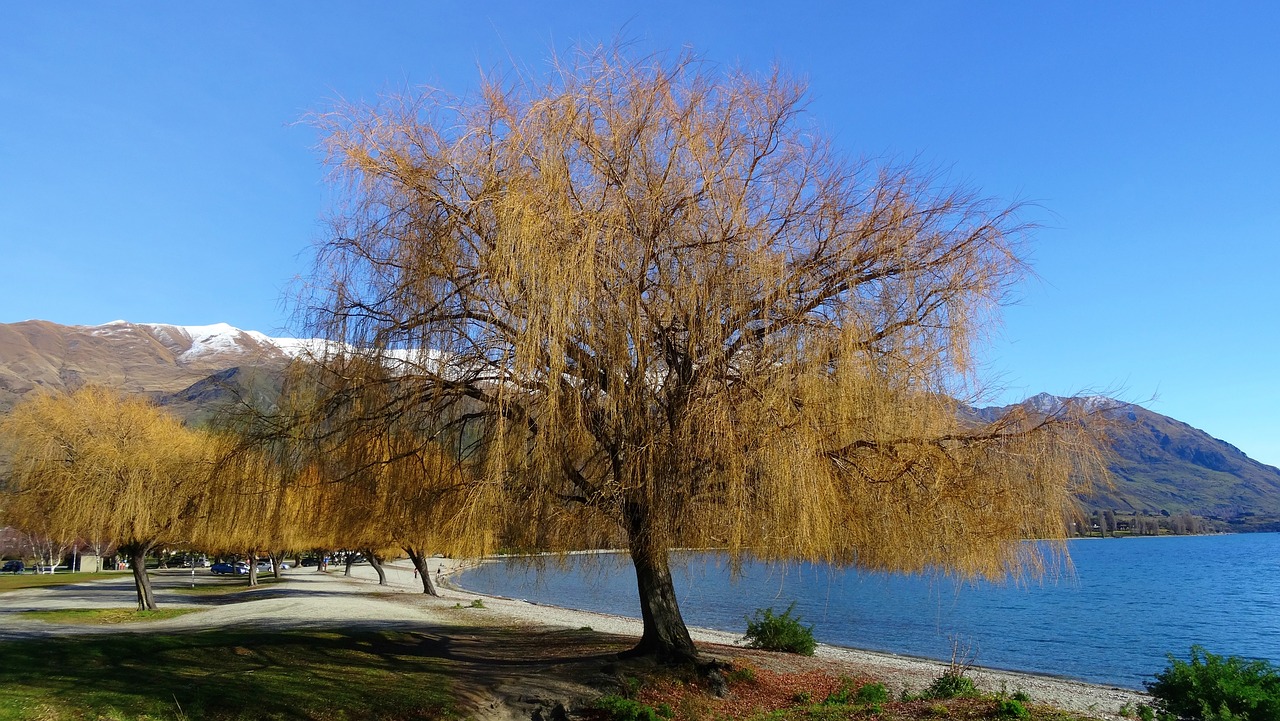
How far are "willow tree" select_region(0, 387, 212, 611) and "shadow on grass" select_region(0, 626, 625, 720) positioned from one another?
29.4 feet

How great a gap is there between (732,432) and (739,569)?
2.09 metres

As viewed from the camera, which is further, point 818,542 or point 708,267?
point 708,267

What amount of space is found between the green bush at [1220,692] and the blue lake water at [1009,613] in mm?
3154

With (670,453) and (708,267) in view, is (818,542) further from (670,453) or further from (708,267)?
(708,267)

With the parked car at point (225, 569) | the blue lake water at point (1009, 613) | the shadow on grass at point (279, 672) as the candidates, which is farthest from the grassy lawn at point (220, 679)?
the parked car at point (225, 569)

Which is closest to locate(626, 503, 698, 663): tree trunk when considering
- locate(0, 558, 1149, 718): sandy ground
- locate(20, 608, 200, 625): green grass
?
locate(0, 558, 1149, 718): sandy ground

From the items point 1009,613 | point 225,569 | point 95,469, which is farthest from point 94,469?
point 225,569

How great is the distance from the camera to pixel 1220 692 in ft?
31.8

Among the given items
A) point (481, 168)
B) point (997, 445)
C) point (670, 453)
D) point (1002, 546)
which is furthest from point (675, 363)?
point (1002, 546)

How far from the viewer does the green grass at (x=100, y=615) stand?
85.8ft

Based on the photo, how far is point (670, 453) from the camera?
10727mm

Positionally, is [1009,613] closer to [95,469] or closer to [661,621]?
[661,621]

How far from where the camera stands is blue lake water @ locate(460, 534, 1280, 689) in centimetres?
3039

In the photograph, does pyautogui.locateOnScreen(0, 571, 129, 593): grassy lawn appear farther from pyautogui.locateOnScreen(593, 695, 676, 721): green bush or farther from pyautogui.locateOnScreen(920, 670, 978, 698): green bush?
pyautogui.locateOnScreen(920, 670, 978, 698): green bush
